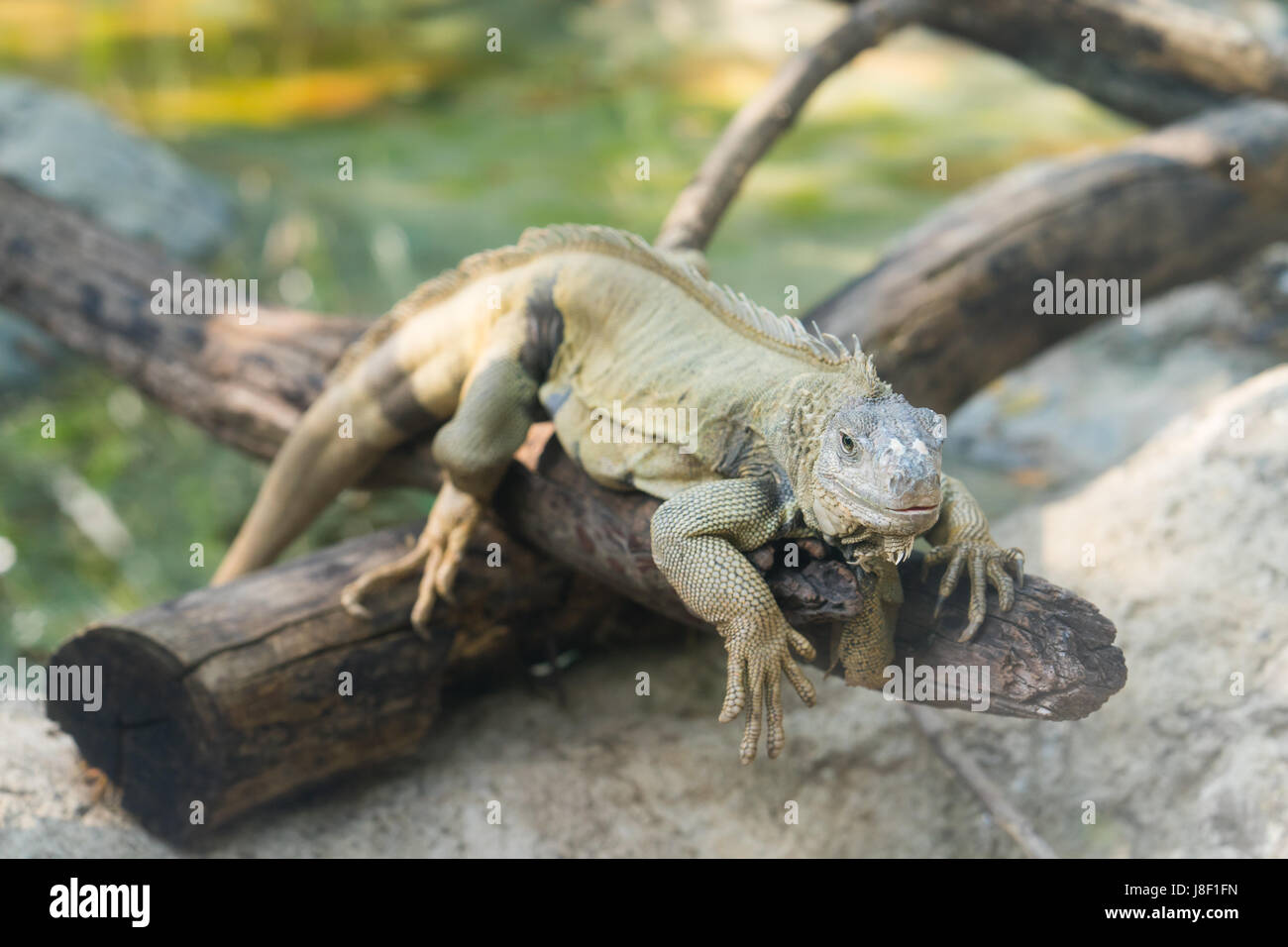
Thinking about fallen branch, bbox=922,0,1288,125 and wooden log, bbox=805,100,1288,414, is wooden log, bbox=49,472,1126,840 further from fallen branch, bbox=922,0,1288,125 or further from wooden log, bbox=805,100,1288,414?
fallen branch, bbox=922,0,1288,125

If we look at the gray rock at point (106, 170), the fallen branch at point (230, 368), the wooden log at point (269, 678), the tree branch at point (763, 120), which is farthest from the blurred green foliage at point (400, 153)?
the tree branch at point (763, 120)

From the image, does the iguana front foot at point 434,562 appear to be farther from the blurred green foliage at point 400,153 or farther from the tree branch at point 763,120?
the blurred green foliage at point 400,153

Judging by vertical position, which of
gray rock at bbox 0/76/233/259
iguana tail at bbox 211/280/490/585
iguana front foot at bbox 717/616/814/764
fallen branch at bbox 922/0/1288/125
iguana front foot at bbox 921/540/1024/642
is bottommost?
iguana front foot at bbox 717/616/814/764

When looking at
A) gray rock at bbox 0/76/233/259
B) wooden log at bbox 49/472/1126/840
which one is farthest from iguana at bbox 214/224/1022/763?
gray rock at bbox 0/76/233/259

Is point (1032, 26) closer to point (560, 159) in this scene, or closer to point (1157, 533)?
point (1157, 533)

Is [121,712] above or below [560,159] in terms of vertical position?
below

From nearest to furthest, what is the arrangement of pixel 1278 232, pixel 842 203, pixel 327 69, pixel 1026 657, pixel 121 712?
pixel 1026 657
pixel 121 712
pixel 1278 232
pixel 842 203
pixel 327 69

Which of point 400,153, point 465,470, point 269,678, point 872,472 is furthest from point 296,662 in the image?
point 400,153

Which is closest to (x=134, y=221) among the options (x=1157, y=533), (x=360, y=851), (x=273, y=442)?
(x=273, y=442)
